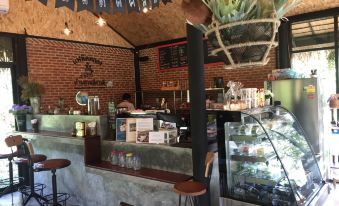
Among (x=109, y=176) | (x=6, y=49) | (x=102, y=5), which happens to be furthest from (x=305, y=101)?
(x=6, y=49)

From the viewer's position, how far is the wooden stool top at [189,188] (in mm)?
2469

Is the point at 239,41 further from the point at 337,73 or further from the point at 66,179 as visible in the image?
the point at 337,73

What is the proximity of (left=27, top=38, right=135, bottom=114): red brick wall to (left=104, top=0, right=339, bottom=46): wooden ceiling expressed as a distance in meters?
0.58

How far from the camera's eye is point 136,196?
11.3 ft

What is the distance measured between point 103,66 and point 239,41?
658cm

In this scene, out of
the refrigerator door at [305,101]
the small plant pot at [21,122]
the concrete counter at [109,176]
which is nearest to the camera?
the concrete counter at [109,176]

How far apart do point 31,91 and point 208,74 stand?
400 centimetres

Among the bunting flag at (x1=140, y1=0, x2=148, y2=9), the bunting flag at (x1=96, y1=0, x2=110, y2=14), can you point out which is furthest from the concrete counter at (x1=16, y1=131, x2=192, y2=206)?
the bunting flag at (x1=96, y1=0, x2=110, y2=14)

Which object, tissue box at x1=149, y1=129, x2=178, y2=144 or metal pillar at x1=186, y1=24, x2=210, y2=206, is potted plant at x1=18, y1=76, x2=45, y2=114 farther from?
metal pillar at x1=186, y1=24, x2=210, y2=206

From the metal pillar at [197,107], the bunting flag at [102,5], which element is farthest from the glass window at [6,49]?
the bunting flag at [102,5]

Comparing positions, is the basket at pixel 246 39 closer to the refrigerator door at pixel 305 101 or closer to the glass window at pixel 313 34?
the refrigerator door at pixel 305 101

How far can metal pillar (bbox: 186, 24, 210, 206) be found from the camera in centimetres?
288

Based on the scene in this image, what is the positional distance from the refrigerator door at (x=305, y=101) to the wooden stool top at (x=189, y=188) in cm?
282

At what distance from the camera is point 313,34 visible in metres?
5.71
